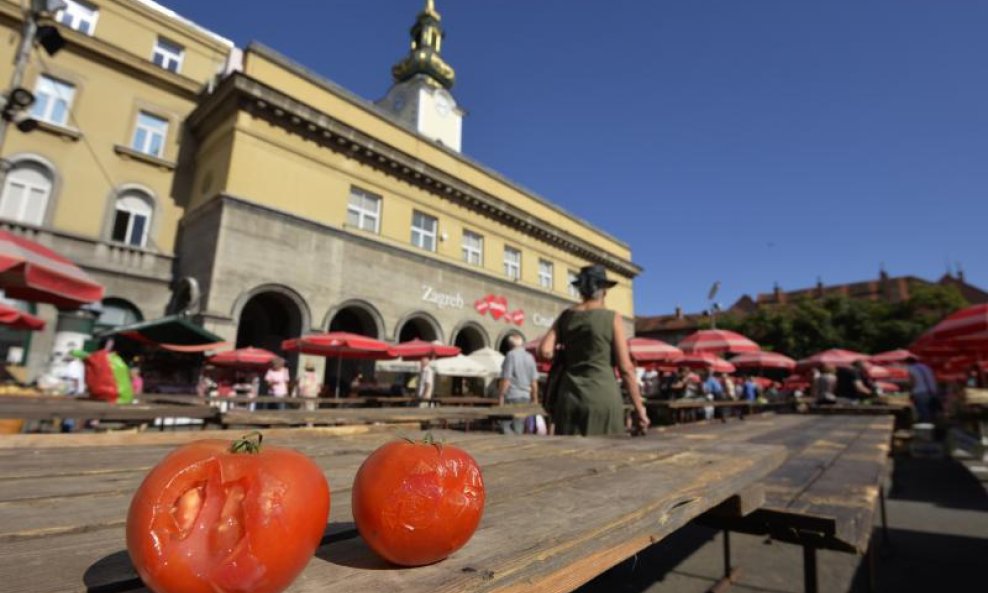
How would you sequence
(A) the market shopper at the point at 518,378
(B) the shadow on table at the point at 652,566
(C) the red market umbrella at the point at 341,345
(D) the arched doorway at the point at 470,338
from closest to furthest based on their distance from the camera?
(B) the shadow on table at the point at 652,566 < (A) the market shopper at the point at 518,378 < (C) the red market umbrella at the point at 341,345 < (D) the arched doorway at the point at 470,338

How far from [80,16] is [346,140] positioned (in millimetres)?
8536

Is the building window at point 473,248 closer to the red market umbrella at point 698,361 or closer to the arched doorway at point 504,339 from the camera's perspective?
the arched doorway at point 504,339

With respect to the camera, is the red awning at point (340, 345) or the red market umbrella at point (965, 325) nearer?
the red market umbrella at point (965, 325)

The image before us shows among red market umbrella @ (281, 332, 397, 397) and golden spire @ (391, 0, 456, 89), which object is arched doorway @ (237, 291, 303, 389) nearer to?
red market umbrella @ (281, 332, 397, 397)

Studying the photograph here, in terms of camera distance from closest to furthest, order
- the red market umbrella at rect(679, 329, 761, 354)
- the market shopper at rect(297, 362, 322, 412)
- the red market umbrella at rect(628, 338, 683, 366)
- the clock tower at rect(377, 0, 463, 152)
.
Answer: the red market umbrella at rect(628, 338, 683, 366) → the red market umbrella at rect(679, 329, 761, 354) → the market shopper at rect(297, 362, 322, 412) → the clock tower at rect(377, 0, 463, 152)

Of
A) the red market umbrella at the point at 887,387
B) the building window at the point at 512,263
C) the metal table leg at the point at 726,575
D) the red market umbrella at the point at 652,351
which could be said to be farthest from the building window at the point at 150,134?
the red market umbrella at the point at 887,387

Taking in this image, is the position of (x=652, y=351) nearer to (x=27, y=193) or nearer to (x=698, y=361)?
(x=698, y=361)

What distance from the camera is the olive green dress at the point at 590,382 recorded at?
386cm

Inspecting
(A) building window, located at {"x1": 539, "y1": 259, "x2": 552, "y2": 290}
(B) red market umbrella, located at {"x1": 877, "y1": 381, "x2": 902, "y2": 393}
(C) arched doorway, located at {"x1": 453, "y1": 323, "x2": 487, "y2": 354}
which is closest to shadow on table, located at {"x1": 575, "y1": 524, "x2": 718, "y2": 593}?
(C) arched doorway, located at {"x1": 453, "y1": 323, "x2": 487, "y2": 354}

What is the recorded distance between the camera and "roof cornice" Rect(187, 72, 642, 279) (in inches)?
563

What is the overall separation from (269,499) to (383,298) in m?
16.3

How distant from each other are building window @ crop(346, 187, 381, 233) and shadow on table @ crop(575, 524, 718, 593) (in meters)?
14.0

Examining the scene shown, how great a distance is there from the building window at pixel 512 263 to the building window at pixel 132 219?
1325cm

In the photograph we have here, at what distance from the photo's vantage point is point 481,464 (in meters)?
1.86
